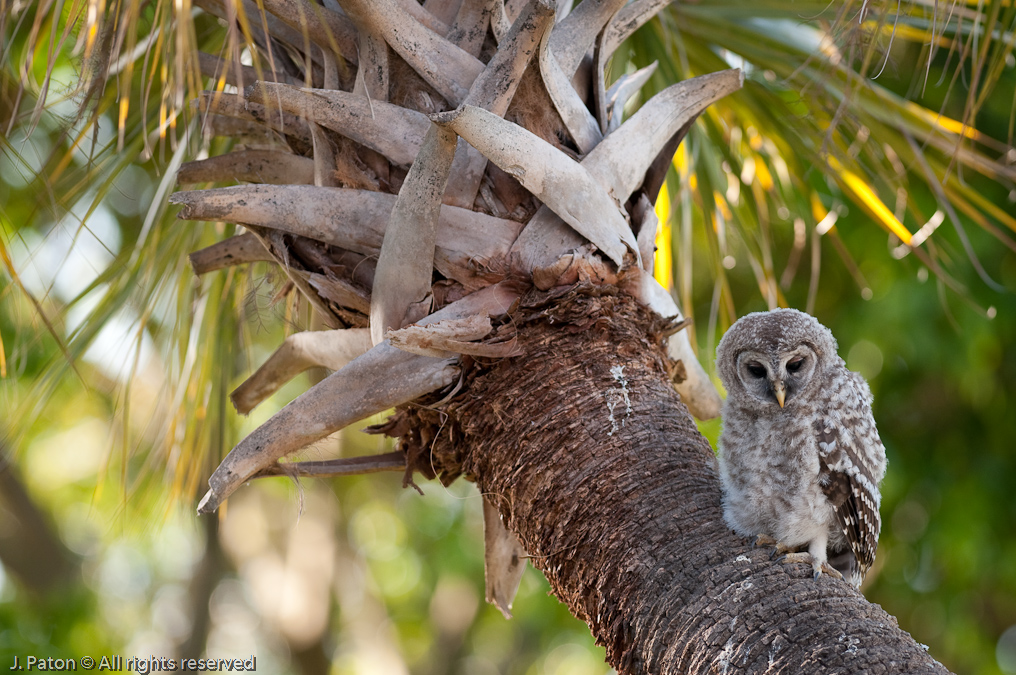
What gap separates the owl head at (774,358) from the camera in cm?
205

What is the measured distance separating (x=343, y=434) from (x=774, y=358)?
354 cm

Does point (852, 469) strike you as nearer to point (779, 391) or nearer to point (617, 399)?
point (779, 391)

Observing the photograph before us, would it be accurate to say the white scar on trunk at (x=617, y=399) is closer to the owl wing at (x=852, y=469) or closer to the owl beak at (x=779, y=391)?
the owl beak at (x=779, y=391)

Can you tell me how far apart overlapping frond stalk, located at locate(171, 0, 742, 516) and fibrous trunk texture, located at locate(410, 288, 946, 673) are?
0.11m

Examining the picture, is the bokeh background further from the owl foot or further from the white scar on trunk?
the owl foot

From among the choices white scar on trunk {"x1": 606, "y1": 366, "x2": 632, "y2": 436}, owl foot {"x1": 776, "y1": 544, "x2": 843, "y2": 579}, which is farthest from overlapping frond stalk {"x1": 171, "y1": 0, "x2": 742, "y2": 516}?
owl foot {"x1": 776, "y1": 544, "x2": 843, "y2": 579}

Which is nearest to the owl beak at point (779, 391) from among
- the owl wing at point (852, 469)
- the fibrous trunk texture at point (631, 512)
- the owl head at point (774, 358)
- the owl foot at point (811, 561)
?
the owl head at point (774, 358)

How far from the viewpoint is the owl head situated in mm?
2047

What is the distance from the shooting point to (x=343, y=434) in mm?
5086

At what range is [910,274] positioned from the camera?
5.28 meters

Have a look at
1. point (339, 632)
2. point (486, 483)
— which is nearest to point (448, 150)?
point (486, 483)

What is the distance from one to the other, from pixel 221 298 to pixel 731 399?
5.52 ft

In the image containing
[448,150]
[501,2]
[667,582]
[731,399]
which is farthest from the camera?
[731,399]

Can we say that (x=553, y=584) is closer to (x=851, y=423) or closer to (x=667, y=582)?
(x=667, y=582)
